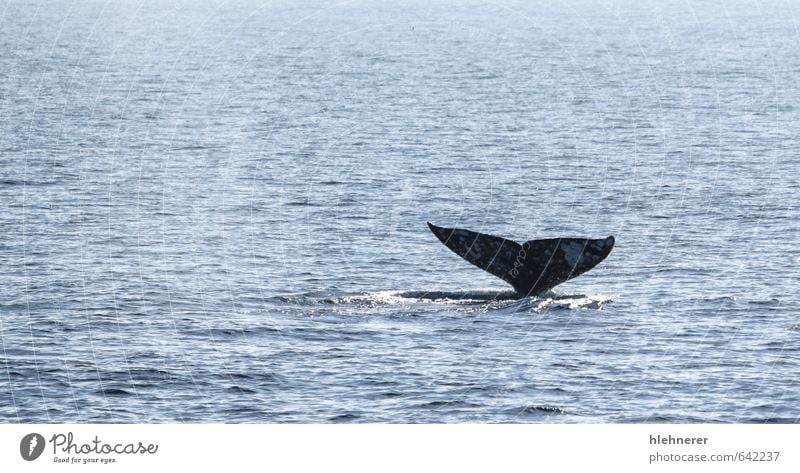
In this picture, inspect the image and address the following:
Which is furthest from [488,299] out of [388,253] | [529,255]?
[388,253]

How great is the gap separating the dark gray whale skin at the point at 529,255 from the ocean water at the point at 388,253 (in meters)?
0.70

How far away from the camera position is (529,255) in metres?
34.0

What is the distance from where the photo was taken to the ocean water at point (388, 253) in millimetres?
29969

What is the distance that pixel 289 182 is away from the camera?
6388cm

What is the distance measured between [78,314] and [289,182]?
89.4 feet

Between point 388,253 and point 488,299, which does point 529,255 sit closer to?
point 488,299

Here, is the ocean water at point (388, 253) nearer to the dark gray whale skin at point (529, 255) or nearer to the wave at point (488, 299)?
the wave at point (488, 299)

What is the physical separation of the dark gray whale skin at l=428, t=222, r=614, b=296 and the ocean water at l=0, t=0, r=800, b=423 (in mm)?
702

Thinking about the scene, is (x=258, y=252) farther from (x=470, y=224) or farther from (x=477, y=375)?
(x=477, y=375)

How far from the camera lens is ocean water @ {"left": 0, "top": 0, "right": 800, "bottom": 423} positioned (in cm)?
2997

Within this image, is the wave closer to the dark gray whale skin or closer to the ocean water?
the ocean water

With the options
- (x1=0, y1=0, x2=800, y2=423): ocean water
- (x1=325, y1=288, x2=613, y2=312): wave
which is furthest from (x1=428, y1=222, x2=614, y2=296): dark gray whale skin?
(x1=0, y1=0, x2=800, y2=423): ocean water

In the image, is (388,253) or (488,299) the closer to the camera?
(488,299)

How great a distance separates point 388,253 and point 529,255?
42.1 feet
